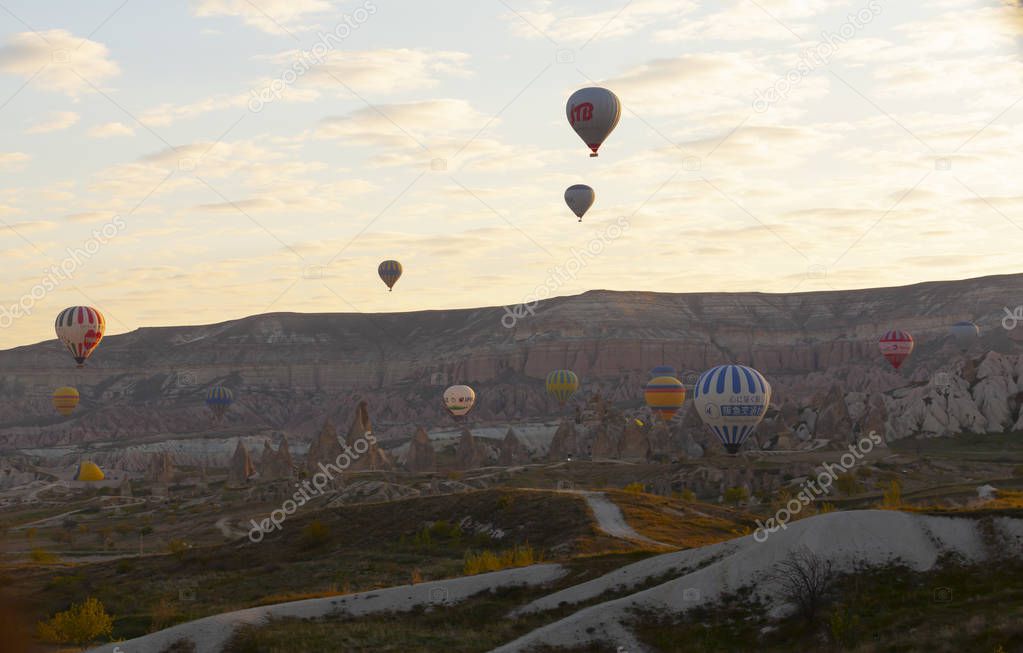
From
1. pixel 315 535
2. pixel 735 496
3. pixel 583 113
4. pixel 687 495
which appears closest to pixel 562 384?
pixel 687 495

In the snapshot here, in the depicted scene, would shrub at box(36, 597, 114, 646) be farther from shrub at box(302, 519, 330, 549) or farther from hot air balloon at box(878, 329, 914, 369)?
hot air balloon at box(878, 329, 914, 369)

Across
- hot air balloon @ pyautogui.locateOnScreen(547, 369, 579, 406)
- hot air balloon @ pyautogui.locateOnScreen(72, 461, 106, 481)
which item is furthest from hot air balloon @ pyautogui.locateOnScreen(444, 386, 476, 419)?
hot air balloon @ pyautogui.locateOnScreen(72, 461, 106, 481)

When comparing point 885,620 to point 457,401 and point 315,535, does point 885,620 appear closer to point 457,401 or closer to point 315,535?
point 315,535

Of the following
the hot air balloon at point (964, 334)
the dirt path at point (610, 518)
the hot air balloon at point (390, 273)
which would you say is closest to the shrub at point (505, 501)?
the dirt path at point (610, 518)

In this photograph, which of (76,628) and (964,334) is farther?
(964,334)

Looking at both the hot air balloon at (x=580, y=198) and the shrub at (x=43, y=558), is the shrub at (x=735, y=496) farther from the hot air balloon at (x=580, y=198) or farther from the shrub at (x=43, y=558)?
the shrub at (x=43, y=558)

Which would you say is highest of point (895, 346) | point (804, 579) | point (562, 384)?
point (562, 384)
